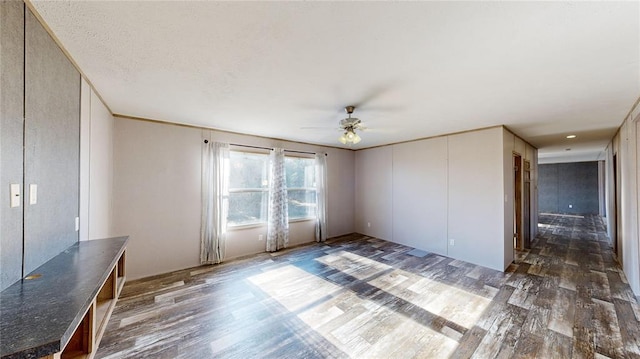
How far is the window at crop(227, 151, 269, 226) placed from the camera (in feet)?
14.1

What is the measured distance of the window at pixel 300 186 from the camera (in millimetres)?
5180

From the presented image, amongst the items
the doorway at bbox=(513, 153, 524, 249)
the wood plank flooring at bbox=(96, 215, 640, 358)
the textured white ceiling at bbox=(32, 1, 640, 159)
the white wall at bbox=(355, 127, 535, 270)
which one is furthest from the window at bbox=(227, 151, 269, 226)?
the doorway at bbox=(513, 153, 524, 249)

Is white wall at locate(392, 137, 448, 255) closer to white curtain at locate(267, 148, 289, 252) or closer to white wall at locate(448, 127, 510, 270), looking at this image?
white wall at locate(448, 127, 510, 270)

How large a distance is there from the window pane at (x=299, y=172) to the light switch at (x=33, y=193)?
382 cm

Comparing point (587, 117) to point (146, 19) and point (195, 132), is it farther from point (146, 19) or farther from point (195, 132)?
point (195, 132)

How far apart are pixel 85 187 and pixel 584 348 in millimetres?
4652

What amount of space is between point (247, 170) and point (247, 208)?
74 cm

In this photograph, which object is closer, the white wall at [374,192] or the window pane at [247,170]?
the window pane at [247,170]

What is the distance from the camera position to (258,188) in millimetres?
4617

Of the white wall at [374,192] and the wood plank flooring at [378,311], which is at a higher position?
the white wall at [374,192]

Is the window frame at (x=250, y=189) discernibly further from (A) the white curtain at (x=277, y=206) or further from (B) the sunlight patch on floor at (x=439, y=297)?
(B) the sunlight patch on floor at (x=439, y=297)

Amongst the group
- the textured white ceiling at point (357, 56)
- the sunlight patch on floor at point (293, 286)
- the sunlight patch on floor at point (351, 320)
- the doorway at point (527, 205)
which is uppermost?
the textured white ceiling at point (357, 56)

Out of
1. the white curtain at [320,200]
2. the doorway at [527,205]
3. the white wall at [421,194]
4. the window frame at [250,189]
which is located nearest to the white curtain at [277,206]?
the window frame at [250,189]

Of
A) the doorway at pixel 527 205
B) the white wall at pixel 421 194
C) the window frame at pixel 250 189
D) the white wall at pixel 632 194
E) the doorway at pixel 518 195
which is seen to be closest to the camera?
the white wall at pixel 632 194
